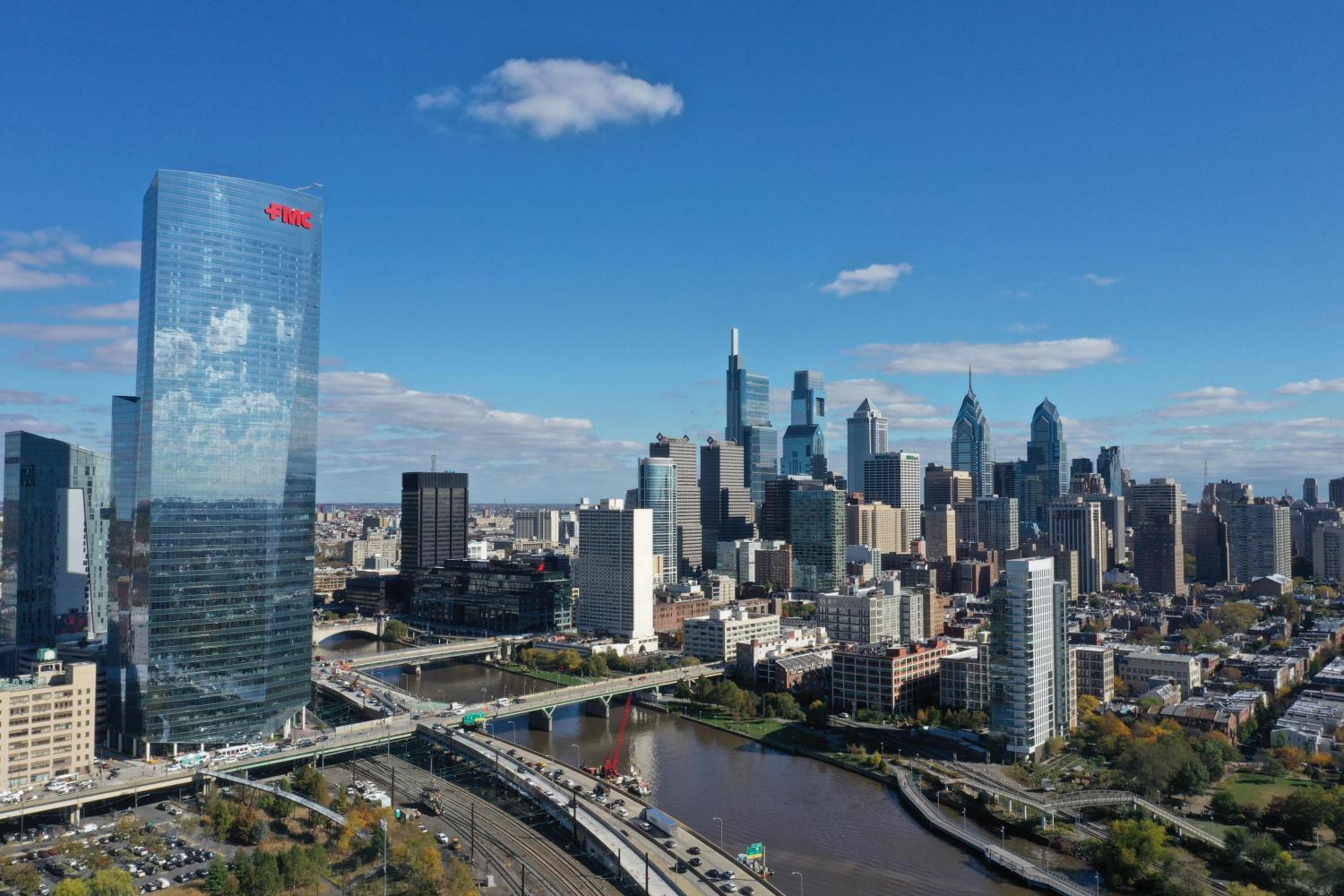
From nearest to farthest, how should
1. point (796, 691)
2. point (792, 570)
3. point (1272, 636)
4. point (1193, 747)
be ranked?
1. point (1193, 747)
2. point (796, 691)
3. point (1272, 636)
4. point (792, 570)

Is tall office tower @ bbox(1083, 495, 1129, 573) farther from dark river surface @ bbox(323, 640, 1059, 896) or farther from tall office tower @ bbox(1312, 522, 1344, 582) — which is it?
dark river surface @ bbox(323, 640, 1059, 896)

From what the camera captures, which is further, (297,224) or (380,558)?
(380,558)

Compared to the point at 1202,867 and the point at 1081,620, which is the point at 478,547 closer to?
the point at 1081,620

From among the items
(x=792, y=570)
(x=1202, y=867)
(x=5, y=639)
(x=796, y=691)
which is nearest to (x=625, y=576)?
(x=796, y=691)

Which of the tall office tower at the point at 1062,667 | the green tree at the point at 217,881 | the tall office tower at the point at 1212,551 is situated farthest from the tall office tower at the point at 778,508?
the green tree at the point at 217,881

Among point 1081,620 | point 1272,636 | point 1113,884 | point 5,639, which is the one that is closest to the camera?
point 1113,884

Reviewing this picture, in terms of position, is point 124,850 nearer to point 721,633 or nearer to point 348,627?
point 721,633

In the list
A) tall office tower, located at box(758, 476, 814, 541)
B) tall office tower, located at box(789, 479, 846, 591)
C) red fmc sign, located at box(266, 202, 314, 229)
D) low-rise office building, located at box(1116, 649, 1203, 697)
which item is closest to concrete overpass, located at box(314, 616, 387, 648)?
red fmc sign, located at box(266, 202, 314, 229)

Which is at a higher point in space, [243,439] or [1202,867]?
[243,439]

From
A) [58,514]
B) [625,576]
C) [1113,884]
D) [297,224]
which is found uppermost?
[297,224]
